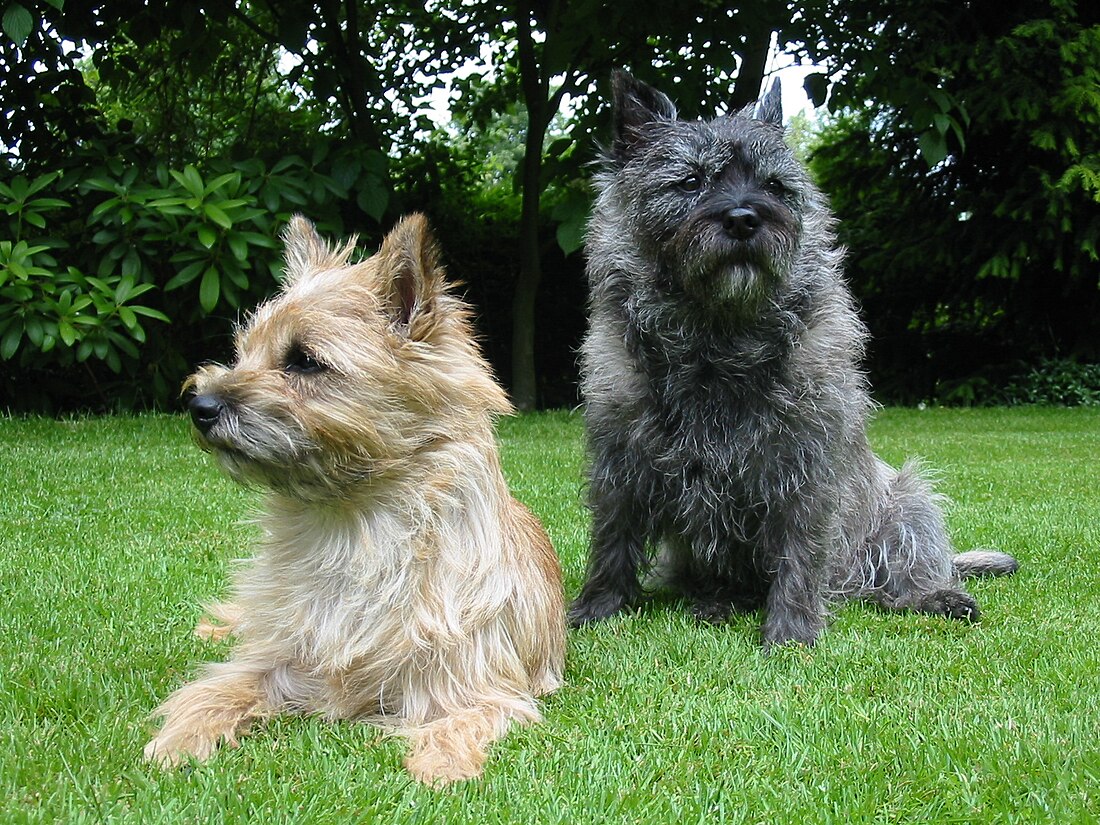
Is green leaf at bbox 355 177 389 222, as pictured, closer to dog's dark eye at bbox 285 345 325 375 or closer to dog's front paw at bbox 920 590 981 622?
dog's front paw at bbox 920 590 981 622

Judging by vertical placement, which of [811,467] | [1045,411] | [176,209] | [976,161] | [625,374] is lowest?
[1045,411]

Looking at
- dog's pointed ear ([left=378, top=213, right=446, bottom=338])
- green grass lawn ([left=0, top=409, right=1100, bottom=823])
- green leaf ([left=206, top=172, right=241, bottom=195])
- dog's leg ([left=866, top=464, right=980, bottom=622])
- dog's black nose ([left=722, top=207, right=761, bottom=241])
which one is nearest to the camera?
green grass lawn ([left=0, top=409, right=1100, bottom=823])

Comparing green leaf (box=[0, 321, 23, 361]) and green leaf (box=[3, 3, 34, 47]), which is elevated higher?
green leaf (box=[3, 3, 34, 47])

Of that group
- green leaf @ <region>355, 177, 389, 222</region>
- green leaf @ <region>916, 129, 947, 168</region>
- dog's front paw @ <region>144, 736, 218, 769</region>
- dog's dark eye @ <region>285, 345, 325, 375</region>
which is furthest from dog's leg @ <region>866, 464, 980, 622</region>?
green leaf @ <region>355, 177, 389, 222</region>

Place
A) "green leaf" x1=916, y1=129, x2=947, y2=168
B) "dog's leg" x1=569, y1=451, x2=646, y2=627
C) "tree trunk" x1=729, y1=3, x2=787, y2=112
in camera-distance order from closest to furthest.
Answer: "dog's leg" x1=569, y1=451, x2=646, y2=627
"green leaf" x1=916, y1=129, x2=947, y2=168
"tree trunk" x1=729, y1=3, x2=787, y2=112

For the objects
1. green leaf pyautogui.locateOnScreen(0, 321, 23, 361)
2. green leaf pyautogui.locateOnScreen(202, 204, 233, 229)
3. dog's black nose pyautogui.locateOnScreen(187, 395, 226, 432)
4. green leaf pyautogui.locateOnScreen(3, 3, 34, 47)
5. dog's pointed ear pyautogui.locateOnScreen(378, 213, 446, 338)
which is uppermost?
green leaf pyautogui.locateOnScreen(3, 3, 34, 47)

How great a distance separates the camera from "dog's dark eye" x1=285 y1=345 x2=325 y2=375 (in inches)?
111

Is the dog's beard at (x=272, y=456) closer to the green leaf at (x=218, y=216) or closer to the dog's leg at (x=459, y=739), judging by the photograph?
the dog's leg at (x=459, y=739)

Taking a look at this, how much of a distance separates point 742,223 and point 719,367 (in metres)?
0.55

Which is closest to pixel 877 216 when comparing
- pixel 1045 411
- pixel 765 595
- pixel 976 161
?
pixel 976 161

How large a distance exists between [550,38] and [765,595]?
23.0 ft

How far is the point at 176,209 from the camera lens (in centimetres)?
843

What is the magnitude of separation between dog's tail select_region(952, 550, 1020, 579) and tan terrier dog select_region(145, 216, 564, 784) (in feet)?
8.63

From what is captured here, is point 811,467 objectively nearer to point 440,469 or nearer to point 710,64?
point 440,469
